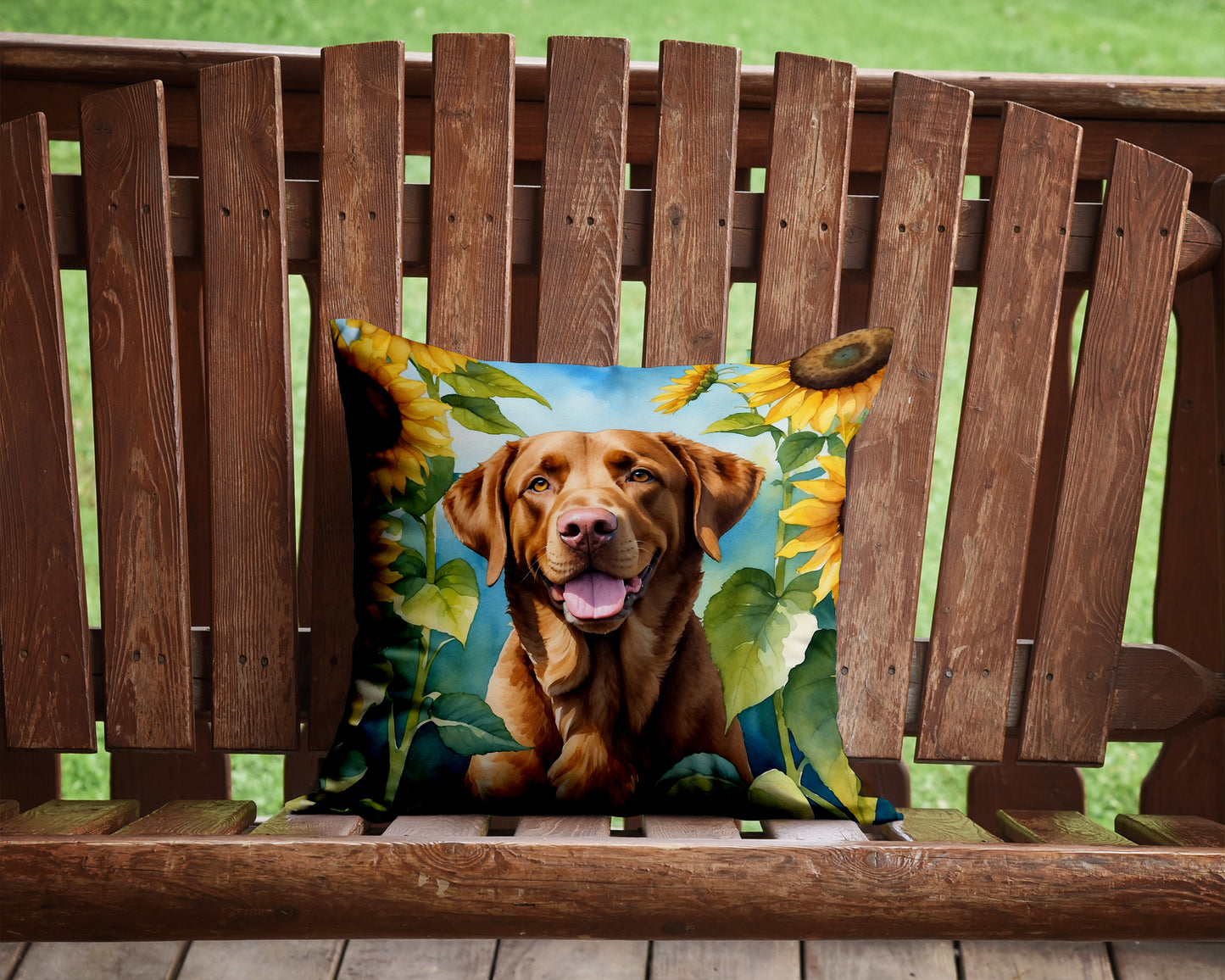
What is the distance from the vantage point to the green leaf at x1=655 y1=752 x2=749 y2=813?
3.02 feet

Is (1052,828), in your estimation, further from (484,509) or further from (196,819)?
(196,819)

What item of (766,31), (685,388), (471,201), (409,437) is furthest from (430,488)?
(766,31)

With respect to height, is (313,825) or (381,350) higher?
(381,350)

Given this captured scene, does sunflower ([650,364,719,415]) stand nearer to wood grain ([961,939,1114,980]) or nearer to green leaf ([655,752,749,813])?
green leaf ([655,752,749,813])

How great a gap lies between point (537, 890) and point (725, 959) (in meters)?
0.17

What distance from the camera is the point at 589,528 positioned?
93cm

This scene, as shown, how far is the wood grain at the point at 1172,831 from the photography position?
1006 millimetres

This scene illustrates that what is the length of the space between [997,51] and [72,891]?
3956 millimetres

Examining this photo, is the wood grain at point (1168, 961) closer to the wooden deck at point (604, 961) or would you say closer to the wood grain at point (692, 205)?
the wooden deck at point (604, 961)

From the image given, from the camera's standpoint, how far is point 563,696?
94cm

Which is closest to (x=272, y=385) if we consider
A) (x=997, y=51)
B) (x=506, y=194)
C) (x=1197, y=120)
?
(x=506, y=194)

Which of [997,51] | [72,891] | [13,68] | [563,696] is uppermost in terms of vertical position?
[997,51]

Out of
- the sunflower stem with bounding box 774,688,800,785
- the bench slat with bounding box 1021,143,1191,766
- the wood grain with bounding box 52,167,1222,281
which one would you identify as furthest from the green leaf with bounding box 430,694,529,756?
the bench slat with bounding box 1021,143,1191,766

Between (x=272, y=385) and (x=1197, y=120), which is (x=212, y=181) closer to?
(x=272, y=385)
